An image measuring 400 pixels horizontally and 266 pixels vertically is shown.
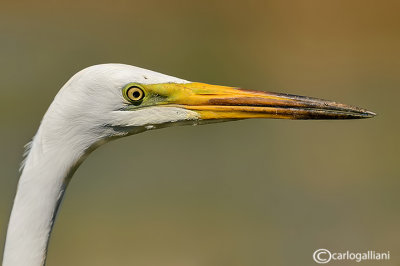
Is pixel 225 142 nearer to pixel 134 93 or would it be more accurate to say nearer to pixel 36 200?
pixel 134 93

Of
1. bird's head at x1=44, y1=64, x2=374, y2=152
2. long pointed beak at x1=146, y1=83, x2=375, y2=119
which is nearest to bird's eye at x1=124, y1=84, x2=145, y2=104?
bird's head at x1=44, y1=64, x2=374, y2=152

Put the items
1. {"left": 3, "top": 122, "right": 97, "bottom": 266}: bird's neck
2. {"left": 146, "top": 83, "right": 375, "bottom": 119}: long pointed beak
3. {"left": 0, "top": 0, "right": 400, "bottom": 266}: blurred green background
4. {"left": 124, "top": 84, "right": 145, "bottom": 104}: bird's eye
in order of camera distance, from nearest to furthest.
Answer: {"left": 3, "top": 122, "right": 97, "bottom": 266}: bird's neck
{"left": 124, "top": 84, "right": 145, "bottom": 104}: bird's eye
{"left": 146, "top": 83, "right": 375, "bottom": 119}: long pointed beak
{"left": 0, "top": 0, "right": 400, "bottom": 266}: blurred green background

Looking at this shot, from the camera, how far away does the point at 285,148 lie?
9188 millimetres

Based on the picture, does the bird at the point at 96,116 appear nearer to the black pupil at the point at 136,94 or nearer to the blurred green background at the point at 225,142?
the black pupil at the point at 136,94

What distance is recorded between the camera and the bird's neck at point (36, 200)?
3301 millimetres

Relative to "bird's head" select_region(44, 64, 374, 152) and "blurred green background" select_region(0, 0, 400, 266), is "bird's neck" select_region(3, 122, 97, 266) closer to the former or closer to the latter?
"bird's head" select_region(44, 64, 374, 152)

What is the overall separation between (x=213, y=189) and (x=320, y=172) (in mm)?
1337

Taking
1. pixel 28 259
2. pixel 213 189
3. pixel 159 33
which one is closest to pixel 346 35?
pixel 159 33

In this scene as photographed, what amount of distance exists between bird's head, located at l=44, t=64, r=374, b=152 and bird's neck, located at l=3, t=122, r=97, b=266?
109mm

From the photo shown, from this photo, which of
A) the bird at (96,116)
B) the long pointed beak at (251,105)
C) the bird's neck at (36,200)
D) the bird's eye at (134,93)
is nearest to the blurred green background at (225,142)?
the long pointed beak at (251,105)

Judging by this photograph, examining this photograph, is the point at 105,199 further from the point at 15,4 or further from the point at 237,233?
the point at 15,4

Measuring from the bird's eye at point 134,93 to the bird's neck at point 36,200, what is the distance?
35cm

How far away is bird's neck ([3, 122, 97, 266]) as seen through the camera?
3301 mm

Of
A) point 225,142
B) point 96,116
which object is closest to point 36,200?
point 96,116
